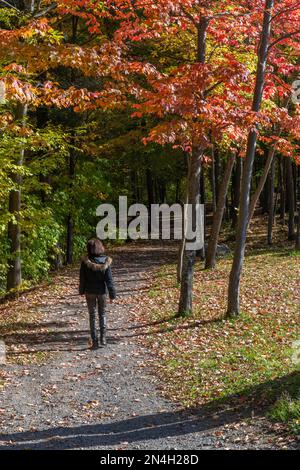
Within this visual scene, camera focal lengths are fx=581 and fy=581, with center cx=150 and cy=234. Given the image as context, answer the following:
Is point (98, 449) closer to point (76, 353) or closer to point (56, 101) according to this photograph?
point (76, 353)

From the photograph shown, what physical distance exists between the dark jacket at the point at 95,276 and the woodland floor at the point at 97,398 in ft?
3.83

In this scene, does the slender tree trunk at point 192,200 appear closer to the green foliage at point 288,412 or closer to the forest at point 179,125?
the forest at point 179,125

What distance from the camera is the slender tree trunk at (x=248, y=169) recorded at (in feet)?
40.6

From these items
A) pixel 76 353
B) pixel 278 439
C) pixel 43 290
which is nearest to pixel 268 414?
pixel 278 439

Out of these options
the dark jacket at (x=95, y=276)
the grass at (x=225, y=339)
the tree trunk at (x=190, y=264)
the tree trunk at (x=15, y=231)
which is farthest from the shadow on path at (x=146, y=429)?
the tree trunk at (x=15, y=231)

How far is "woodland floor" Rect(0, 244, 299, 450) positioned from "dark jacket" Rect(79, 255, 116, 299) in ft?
3.83

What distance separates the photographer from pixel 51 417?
797 centimetres

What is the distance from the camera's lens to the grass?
27.9 ft

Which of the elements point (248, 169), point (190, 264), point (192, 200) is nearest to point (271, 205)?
point (192, 200)

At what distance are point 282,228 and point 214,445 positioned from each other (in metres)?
25.1

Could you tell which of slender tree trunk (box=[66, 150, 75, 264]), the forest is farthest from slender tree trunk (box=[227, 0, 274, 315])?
slender tree trunk (box=[66, 150, 75, 264])

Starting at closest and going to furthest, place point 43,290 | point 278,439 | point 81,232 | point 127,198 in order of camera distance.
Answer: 1. point 278,439
2. point 43,290
3. point 81,232
4. point 127,198

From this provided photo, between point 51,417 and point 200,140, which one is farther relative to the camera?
point 200,140

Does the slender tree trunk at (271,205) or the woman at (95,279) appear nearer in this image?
the woman at (95,279)
